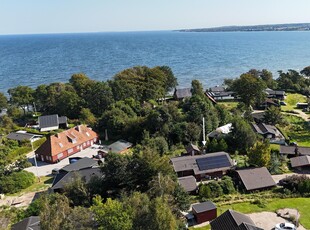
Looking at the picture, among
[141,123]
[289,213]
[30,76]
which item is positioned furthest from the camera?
[30,76]

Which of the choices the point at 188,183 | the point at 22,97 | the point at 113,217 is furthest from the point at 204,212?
the point at 22,97

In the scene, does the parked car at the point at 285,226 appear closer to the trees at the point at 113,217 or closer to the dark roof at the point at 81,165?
the trees at the point at 113,217

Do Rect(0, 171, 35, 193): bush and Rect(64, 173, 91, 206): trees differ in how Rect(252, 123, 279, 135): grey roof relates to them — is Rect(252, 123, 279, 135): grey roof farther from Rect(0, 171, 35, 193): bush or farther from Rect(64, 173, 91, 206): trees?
Rect(0, 171, 35, 193): bush


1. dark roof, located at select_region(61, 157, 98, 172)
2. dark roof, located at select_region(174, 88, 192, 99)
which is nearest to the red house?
dark roof, located at select_region(61, 157, 98, 172)

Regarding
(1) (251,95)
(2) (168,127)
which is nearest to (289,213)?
(2) (168,127)

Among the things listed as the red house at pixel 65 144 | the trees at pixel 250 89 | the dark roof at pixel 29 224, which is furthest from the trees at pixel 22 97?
the trees at pixel 250 89

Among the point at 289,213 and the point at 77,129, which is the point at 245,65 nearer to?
the point at 77,129
